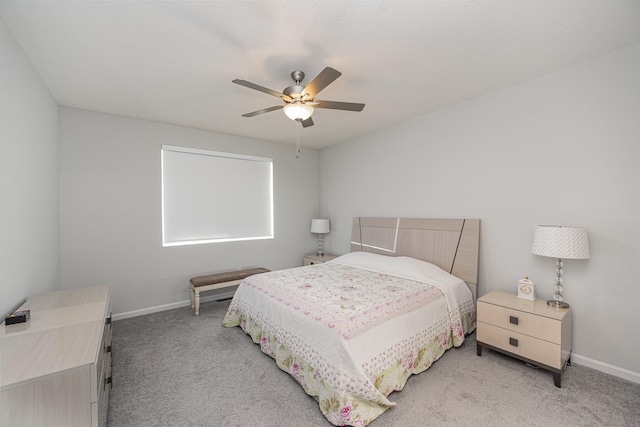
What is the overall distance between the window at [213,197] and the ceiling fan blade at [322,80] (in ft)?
8.46

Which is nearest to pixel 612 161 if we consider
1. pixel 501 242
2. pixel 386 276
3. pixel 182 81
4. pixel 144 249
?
pixel 501 242

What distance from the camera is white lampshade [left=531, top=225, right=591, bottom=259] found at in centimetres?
216

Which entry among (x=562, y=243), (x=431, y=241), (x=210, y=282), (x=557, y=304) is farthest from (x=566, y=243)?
(x=210, y=282)

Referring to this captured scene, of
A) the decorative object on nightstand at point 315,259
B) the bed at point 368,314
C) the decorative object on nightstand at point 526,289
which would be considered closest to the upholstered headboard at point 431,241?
the bed at point 368,314

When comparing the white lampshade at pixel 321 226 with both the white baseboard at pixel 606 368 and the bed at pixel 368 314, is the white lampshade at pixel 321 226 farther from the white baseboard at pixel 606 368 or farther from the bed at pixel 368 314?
the white baseboard at pixel 606 368

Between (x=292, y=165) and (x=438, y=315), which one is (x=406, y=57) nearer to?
(x=438, y=315)

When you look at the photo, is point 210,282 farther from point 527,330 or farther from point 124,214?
point 527,330

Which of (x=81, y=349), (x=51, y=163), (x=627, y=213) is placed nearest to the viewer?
(x=81, y=349)

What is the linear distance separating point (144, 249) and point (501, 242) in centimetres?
437

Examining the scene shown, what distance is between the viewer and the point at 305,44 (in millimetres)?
2016

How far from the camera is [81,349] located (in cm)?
139

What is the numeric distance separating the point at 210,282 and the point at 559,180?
4.06m

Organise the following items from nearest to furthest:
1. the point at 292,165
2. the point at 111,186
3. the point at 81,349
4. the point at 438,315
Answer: the point at 81,349
the point at 438,315
the point at 111,186
the point at 292,165

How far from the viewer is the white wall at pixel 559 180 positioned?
7.06 feet
